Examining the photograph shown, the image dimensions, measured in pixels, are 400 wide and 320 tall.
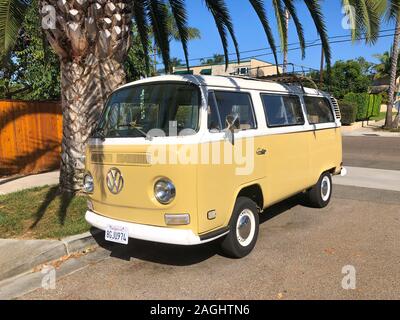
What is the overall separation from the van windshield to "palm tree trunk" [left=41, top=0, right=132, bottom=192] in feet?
5.97

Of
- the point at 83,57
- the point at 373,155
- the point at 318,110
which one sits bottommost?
A: the point at 373,155

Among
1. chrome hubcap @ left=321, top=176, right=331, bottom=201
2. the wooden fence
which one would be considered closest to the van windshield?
chrome hubcap @ left=321, top=176, right=331, bottom=201

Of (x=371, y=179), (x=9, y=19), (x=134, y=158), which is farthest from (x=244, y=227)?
(x=371, y=179)

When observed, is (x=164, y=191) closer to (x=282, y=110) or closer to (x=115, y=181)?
(x=115, y=181)

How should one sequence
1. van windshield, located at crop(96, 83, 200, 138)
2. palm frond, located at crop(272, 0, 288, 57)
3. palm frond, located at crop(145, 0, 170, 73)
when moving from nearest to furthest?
1. van windshield, located at crop(96, 83, 200, 138)
2. palm frond, located at crop(272, 0, 288, 57)
3. palm frond, located at crop(145, 0, 170, 73)

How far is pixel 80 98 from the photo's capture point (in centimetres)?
663

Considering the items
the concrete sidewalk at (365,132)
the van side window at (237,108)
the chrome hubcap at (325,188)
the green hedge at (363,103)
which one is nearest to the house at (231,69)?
the chrome hubcap at (325,188)

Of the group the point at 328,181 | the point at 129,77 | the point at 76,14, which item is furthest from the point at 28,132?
the point at 328,181

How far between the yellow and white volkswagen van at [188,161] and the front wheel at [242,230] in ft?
0.04

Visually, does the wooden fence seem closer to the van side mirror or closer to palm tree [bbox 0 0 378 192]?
palm tree [bbox 0 0 378 192]

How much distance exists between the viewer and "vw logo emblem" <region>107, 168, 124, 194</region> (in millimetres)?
4414

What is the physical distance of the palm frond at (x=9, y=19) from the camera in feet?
22.5

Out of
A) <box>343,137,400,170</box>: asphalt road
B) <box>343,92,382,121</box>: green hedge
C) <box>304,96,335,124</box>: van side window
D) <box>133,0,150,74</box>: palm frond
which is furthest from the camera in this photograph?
<box>343,92,382,121</box>: green hedge

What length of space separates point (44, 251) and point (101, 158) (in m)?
1.33
